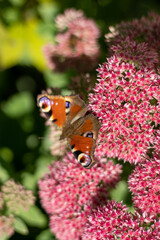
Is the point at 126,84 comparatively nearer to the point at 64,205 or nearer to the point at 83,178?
the point at 83,178

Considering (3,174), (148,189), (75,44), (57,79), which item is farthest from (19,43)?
(148,189)

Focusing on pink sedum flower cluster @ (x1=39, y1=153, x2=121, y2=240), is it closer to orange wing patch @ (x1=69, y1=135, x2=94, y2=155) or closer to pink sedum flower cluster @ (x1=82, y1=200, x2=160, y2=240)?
pink sedum flower cluster @ (x1=82, y1=200, x2=160, y2=240)

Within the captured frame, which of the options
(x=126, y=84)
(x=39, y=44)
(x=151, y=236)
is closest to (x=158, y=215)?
(x=151, y=236)

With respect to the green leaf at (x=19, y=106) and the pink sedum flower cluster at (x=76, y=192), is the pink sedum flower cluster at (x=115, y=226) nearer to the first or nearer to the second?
→ the pink sedum flower cluster at (x=76, y=192)

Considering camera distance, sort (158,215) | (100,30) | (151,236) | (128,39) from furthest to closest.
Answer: (100,30), (128,39), (158,215), (151,236)

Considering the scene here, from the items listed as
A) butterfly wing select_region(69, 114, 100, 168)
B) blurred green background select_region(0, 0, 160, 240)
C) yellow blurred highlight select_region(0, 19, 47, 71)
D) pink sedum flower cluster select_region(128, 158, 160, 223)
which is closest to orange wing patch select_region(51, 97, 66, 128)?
butterfly wing select_region(69, 114, 100, 168)

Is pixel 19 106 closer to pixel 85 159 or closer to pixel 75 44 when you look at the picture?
pixel 75 44

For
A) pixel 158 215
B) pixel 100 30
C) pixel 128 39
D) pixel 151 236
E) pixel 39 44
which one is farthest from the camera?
pixel 39 44
